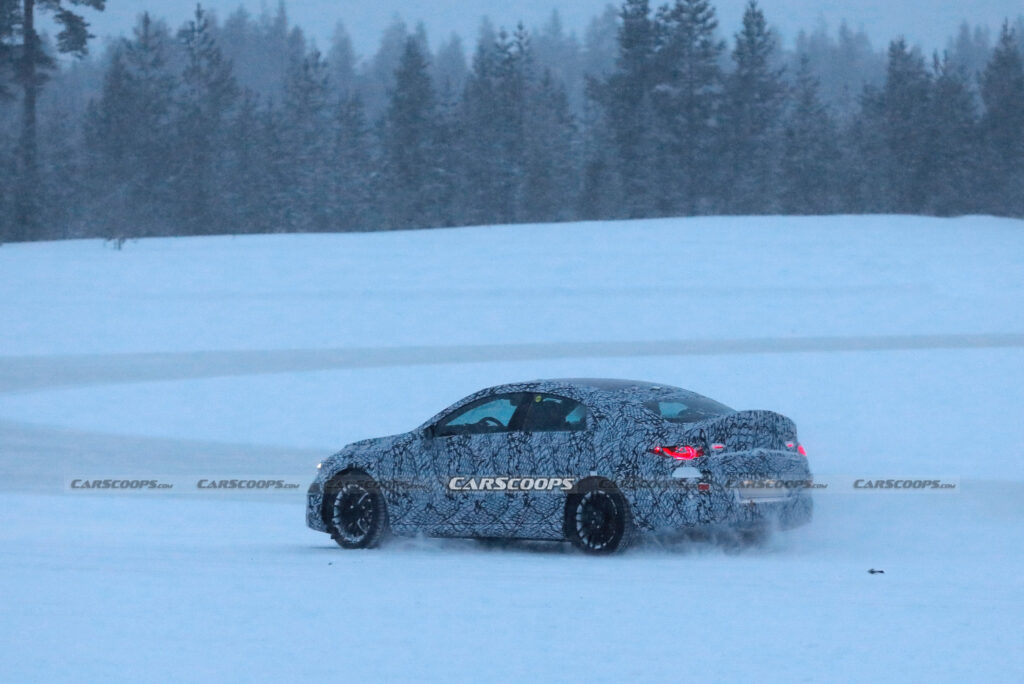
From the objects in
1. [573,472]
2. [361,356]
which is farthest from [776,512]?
[361,356]

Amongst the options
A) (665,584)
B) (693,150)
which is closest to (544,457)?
(665,584)

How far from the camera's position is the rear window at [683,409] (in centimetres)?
1099

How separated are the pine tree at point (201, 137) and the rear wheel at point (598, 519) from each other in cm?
6810

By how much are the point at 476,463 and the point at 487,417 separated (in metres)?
0.40

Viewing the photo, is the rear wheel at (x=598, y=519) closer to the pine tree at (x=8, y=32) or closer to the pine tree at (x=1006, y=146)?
the pine tree at (x=8, y=32)

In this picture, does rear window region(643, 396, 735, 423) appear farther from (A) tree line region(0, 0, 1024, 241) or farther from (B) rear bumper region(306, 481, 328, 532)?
(A) tree line region(0, 0, 1024, 241)

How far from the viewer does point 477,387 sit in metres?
22.4

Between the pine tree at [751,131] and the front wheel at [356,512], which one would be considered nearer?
the front wheel at [356,512]

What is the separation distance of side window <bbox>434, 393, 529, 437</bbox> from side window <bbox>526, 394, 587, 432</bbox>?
3.7 inches

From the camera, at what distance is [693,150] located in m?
72.6

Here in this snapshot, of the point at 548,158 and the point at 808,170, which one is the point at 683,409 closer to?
the point at 808,170

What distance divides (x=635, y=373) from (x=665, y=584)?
13.6 m

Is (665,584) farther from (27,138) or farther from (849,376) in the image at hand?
(27,138)

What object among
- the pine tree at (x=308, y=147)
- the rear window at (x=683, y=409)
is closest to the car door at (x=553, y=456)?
the rear window at (x=683, y=409)
